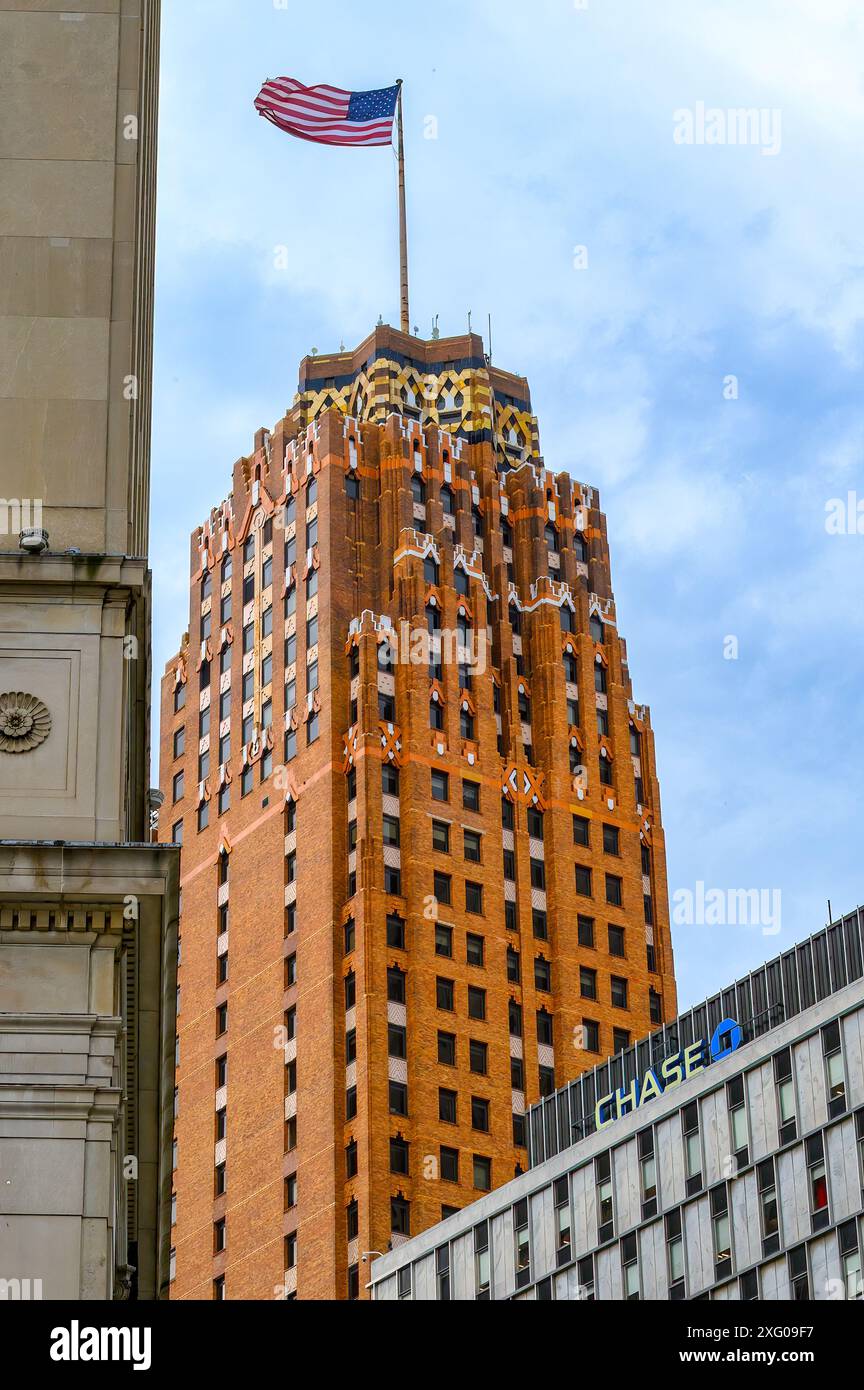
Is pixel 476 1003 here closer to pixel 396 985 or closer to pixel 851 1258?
pixel 396 985

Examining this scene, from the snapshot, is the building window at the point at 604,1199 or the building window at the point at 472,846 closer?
the building window at the point at 604,1199

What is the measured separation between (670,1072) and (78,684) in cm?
8544

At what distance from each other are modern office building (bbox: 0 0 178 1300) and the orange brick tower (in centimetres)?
9126

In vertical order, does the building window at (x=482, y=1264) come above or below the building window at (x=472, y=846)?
below

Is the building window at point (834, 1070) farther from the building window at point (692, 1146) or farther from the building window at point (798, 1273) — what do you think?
the building window at point (692, 1146)

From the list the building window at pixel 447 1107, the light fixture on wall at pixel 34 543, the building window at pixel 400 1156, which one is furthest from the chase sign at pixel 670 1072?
the light fixture on wall at pixel 34 543

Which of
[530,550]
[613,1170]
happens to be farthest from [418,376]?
[613,1170]

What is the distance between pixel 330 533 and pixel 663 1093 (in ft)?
147

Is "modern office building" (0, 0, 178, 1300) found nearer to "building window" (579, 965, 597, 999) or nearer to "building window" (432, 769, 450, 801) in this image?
"building window" (579, 965, 597, 999)

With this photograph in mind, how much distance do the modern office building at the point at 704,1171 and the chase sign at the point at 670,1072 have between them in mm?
93

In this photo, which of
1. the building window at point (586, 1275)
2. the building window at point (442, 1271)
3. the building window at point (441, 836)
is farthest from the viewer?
the building window at point (441, 836)

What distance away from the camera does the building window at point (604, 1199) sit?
111m

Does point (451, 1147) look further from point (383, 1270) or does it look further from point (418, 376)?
point (418, 376)
